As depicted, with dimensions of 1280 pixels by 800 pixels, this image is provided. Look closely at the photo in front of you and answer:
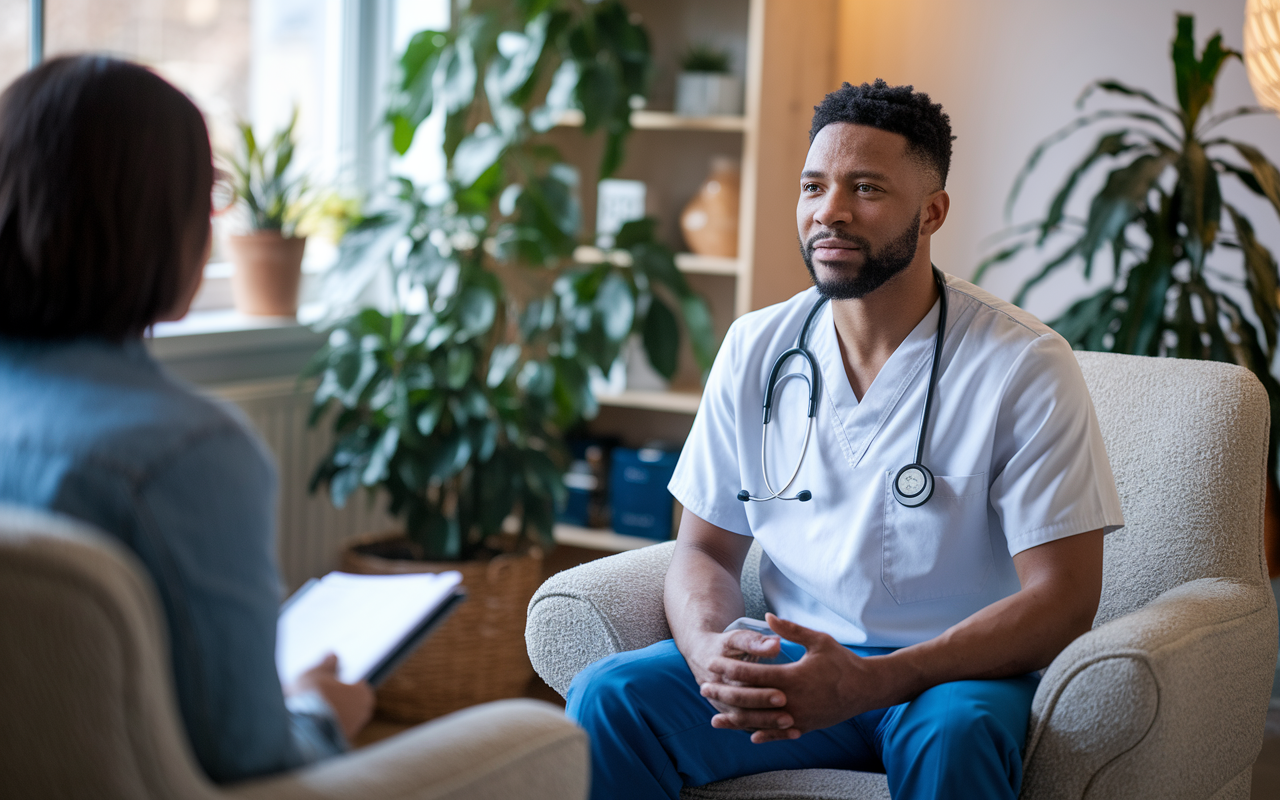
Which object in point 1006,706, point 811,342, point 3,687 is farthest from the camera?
point 811,342

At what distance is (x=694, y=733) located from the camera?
1369 mm

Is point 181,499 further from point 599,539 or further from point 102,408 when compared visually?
point 599,539

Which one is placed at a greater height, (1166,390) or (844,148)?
(844,148)

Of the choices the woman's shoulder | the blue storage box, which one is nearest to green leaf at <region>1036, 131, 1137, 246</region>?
the blue storage box

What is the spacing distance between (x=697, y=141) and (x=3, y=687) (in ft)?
8.79

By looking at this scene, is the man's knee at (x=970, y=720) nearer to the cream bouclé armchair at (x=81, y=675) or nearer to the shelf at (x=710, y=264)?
the cream bouclé armchair at (x=81, y=675)

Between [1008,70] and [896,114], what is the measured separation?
169 cm

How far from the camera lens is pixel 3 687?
0.67 metres

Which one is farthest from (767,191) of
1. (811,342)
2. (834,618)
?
(834,618)

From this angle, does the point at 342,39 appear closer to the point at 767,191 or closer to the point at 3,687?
the point at 767,191

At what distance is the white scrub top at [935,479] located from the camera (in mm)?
1363

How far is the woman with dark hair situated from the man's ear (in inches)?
38.9

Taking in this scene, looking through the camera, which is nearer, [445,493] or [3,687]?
[3,687]

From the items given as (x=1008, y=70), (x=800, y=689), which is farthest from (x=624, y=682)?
(x=1008, y=70)
